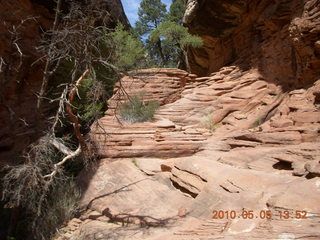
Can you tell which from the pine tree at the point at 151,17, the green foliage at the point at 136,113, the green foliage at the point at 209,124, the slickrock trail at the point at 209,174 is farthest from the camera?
the pine tree at the point at 151,17

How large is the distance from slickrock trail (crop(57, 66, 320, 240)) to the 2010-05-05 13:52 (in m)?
0.02

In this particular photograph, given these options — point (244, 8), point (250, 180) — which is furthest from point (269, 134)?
point (244, 8)

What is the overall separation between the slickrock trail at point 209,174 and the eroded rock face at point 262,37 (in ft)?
2.76

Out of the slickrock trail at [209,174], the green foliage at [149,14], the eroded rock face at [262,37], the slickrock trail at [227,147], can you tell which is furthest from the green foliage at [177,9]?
the slickrock trail at [209,174]

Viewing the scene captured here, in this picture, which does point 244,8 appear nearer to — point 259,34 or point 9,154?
point 259,34

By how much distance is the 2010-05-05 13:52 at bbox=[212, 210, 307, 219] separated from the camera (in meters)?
3.25

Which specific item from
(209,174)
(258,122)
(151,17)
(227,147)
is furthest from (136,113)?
(151,17)

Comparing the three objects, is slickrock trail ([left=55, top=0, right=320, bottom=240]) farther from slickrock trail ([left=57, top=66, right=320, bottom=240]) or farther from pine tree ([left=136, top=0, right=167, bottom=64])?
pine tree ([left=136, top=0, right=167, bottom=64])

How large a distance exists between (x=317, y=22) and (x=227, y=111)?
4007 mm

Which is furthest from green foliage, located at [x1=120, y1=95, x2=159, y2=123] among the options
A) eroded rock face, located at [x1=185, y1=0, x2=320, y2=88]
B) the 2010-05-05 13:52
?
the 2010-05-05 13:52

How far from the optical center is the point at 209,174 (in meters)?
4.99

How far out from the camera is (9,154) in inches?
291

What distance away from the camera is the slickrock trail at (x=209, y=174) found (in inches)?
142

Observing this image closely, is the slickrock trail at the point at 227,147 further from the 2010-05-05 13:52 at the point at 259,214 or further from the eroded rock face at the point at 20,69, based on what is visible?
the eroded rock face at the point at 20,69
